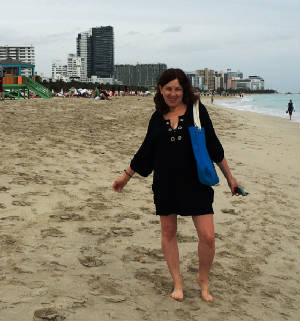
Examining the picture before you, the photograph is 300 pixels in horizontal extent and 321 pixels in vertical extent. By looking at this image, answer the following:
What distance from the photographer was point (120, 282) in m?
2.91

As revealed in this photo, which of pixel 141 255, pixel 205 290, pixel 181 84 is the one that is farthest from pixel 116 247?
pixel 181 84

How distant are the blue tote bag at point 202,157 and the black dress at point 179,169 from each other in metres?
0.05

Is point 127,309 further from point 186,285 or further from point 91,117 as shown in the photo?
point 91,117

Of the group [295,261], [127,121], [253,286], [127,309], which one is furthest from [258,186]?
[127,121]

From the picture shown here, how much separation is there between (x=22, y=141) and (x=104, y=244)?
4.62 meters

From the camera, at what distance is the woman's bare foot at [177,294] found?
2729mm

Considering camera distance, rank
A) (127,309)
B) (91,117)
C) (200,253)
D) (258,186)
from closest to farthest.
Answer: (127,309) → (200,253) → (258,186) → (91,117)

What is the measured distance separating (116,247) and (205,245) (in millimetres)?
1231

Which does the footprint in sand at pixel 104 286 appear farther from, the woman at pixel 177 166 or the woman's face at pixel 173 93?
the woman's face at pixel 173 93

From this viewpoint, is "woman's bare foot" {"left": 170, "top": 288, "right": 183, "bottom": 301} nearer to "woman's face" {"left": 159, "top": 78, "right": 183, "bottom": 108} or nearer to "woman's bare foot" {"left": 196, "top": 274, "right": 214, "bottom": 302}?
"woman's bare foot" {"left": 196, "top": 274, "right": 214, "bottom": 302}

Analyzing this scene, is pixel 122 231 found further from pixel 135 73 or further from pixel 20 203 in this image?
pixel 135 73

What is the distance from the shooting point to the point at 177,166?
2.59 m

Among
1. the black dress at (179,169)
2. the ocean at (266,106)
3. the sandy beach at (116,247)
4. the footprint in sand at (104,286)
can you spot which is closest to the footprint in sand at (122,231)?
the sandy beach at (116,247)

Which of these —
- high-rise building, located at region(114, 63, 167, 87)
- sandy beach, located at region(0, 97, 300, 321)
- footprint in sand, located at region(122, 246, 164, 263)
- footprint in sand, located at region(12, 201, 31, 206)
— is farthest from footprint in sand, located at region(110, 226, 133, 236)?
high-rise building, located at region(114, 63, 167, 87)
